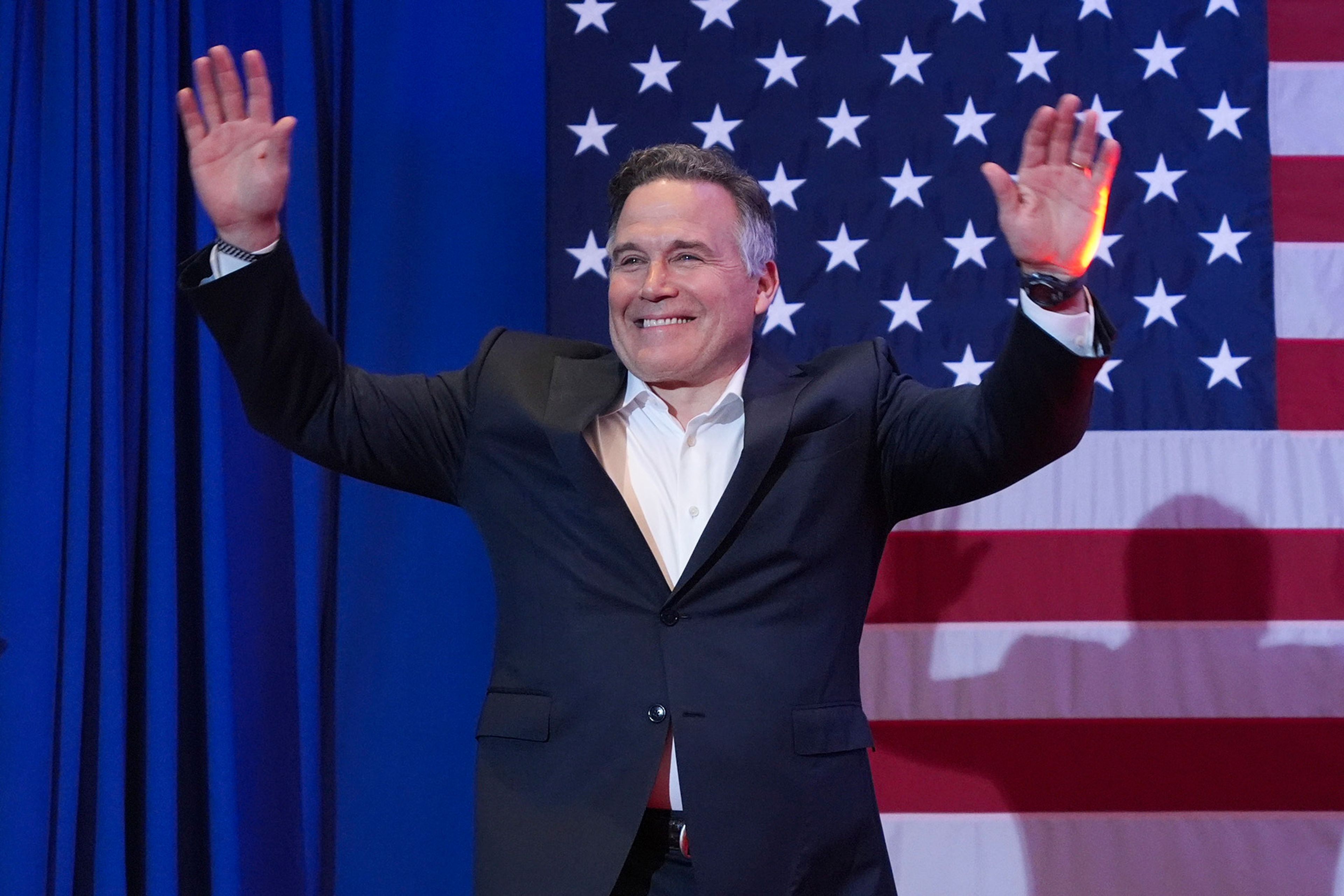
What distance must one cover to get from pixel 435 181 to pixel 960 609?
1.40 m

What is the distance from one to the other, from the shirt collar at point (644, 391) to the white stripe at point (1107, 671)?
0.99 meters

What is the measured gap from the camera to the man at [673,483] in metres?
1.42

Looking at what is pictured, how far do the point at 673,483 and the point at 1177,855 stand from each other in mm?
1558

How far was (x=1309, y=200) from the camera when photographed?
8.59 feet

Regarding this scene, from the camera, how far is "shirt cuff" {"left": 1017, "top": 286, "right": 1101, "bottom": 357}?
1.38 m

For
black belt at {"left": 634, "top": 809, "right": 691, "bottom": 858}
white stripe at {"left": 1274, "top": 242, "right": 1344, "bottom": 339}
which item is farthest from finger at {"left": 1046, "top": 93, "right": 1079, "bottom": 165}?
white stripe at {"left": 1274, "top": 242, "right": 1344, "bottom": 339}

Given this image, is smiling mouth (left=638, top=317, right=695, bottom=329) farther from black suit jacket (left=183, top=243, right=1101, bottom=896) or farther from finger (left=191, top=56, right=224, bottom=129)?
finger (left=191, top=56, right=224, bottom=129)

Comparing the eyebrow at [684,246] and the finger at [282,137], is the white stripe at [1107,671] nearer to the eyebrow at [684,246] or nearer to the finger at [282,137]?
the eyebrow at [684,246]

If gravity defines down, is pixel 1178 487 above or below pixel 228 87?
below

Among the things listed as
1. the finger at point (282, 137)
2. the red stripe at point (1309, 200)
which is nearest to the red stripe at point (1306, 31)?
the red stripe at point (1309, 200)

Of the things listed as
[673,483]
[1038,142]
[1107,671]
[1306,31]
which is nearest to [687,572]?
[673,483]

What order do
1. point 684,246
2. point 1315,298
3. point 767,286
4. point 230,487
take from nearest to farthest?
point 684,246 → point 767,286 → point 230,487 → point 1315,298

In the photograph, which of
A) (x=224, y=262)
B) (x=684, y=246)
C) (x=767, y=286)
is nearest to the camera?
(x=224, y=262)

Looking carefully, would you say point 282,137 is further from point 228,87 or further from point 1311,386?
point 1311,386
